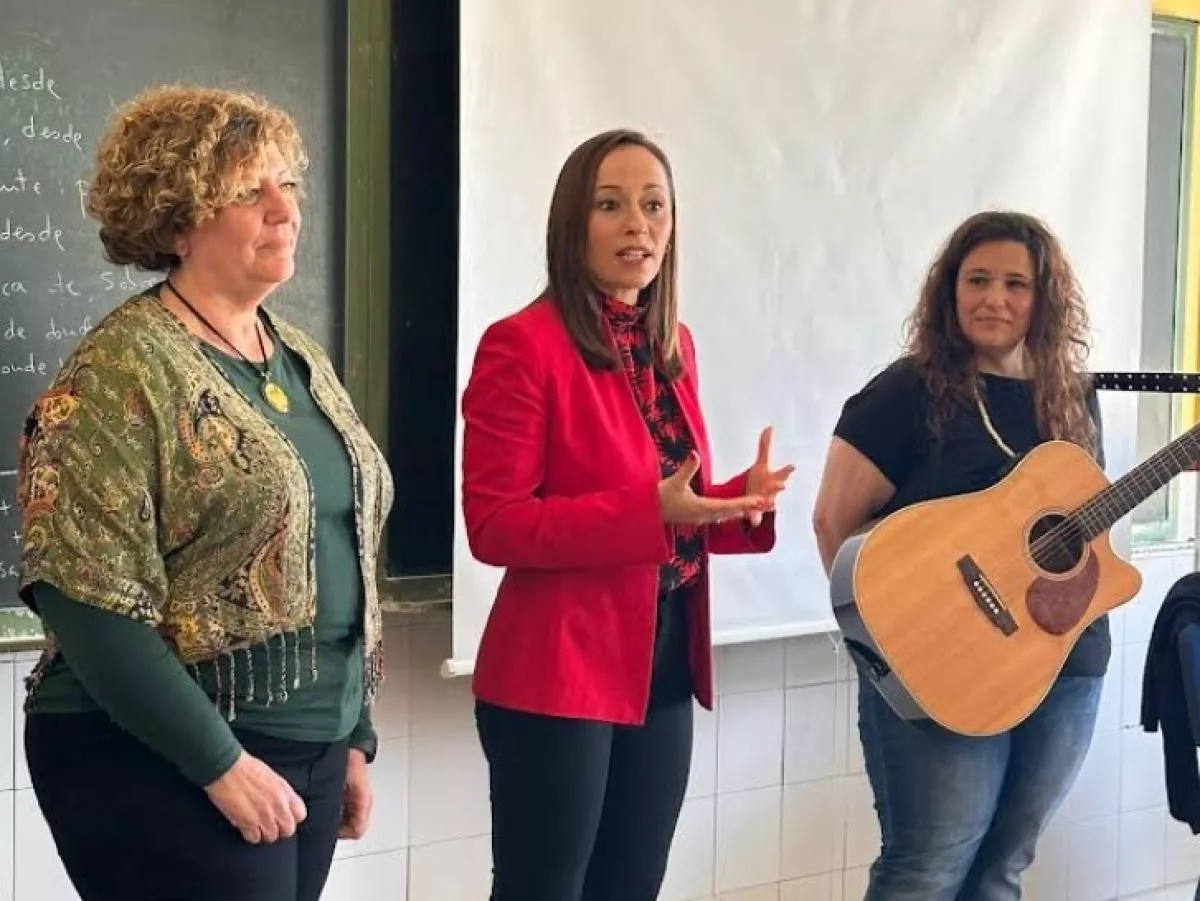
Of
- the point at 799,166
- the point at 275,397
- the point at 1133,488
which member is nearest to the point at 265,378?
the point at 275,397

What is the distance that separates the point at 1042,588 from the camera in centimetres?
205

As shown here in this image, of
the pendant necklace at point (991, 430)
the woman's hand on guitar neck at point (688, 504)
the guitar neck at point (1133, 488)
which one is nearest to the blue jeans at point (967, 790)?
the guitar neck at point (1133, 488)

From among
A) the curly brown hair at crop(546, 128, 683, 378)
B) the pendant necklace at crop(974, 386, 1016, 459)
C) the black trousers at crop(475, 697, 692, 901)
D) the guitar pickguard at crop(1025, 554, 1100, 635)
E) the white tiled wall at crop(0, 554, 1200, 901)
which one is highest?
the curly brown hair at crop(546, 128, 683, 378)


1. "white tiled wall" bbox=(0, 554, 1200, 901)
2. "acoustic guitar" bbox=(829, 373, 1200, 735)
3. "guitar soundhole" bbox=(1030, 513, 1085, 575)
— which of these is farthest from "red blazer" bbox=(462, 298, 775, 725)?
"white tiled wall" bbox=(0, 554, 1200, 901)

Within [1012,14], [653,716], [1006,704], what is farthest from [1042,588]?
[1012,14]

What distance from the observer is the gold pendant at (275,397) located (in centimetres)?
138

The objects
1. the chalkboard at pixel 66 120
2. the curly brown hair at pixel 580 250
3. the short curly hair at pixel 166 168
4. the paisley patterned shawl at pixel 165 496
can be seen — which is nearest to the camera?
the paisley patterned shawl at pixel 165 496

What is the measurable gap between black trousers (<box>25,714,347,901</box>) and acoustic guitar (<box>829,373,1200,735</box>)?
99 cm

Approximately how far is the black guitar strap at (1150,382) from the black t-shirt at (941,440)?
0.79 ft

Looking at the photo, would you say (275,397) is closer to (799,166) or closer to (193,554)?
(193,554)

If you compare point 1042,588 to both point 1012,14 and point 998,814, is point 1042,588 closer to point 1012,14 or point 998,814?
point 998,814

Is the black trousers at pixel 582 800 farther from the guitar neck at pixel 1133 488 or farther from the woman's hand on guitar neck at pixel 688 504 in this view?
the guitar neck at pixel 1133 488

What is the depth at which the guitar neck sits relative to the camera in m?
2.08

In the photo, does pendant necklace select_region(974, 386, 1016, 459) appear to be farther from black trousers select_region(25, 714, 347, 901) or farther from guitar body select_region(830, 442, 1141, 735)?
black trousers select_region(25, 714, 347, 901)
